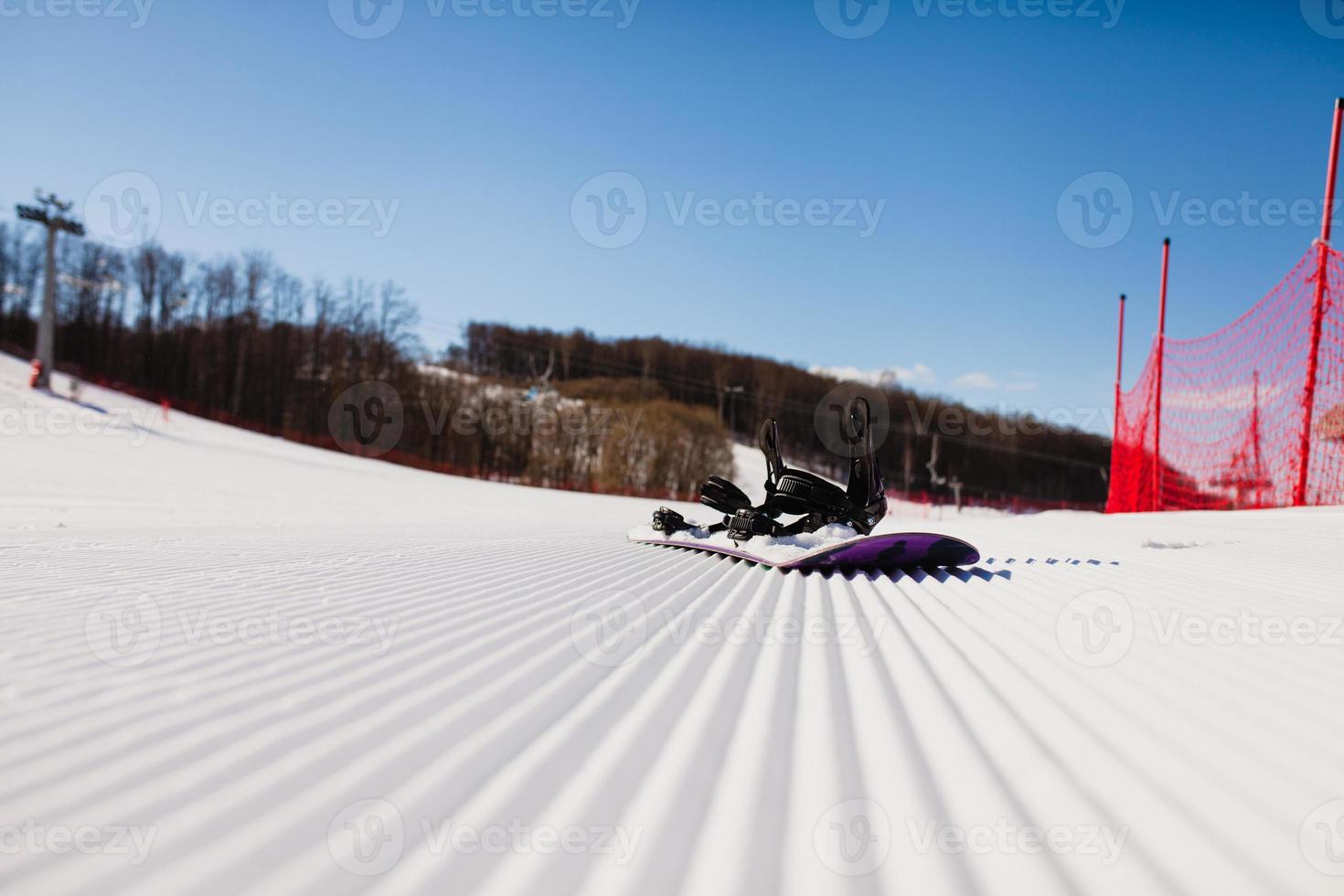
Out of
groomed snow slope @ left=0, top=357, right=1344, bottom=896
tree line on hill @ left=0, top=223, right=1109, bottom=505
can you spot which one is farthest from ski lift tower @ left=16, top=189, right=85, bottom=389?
groomed snow slope @ left=0, top=357, right=1344, bottom=896

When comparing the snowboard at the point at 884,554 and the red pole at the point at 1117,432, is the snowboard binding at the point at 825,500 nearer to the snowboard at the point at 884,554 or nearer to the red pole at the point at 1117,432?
the snowboard at the point at 884,554

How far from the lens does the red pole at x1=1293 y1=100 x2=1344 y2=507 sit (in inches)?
278

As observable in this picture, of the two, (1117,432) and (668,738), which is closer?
(668,738)

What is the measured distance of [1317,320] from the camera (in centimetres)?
719

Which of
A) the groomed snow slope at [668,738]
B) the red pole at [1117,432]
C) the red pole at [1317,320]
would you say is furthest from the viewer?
the red pole at [1117,432]

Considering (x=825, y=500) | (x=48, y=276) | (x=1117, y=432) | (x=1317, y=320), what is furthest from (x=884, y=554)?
(x=48, y=276)

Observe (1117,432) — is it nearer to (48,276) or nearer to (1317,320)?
(1317,320)

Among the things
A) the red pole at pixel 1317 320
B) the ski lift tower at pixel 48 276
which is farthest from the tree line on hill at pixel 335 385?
the red pole at pixel 1317 320

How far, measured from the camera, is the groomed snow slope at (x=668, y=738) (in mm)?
1016

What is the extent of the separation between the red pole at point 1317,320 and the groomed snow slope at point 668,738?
215 inches

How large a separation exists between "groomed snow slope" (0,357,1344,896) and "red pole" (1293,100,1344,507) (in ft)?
17.9

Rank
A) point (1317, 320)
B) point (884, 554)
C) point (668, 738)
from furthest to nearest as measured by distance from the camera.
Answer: point (1317, 320) < point (884, 554) < point (668, 738)

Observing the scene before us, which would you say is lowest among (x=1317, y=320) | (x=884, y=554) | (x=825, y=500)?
(x=884, y=554)

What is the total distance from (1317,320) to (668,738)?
966cm
